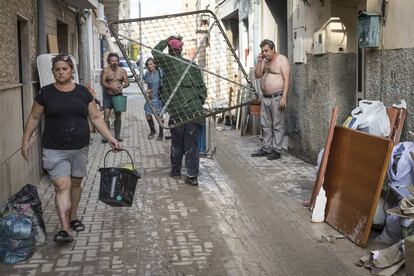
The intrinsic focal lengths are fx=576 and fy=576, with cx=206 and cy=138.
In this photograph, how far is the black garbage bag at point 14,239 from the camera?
4.46 meters

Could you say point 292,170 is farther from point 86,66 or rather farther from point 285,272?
point 86,66

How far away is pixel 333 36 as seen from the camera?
7566mm

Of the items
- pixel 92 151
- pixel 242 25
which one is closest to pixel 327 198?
pixel 92 151

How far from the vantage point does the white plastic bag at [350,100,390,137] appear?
5.43m

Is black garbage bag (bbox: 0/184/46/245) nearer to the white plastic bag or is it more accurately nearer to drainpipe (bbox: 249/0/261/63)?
the white plastic bag

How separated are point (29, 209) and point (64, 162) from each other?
49 centimetres

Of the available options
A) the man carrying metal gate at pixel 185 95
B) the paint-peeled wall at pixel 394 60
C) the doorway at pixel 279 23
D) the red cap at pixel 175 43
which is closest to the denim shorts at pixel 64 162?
the man carrying metal gate at pixel 185 95

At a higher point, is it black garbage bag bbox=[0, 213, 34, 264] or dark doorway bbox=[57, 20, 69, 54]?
dark doorway bbox=[57, 20, 69, 54]

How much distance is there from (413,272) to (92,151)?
7.08m

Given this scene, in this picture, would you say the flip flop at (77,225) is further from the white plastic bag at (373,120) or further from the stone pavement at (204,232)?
the white plastic bag at (373,120)

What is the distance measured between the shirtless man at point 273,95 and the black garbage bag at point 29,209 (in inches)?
180

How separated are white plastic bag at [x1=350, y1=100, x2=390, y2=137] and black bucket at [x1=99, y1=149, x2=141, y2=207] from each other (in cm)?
222

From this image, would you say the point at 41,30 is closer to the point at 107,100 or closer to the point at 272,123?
the point at 107,100

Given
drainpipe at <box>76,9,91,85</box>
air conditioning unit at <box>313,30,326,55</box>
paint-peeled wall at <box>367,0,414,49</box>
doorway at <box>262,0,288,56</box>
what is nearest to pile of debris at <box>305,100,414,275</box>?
paint-peeled wall at <box>367,0,414,49</box>
